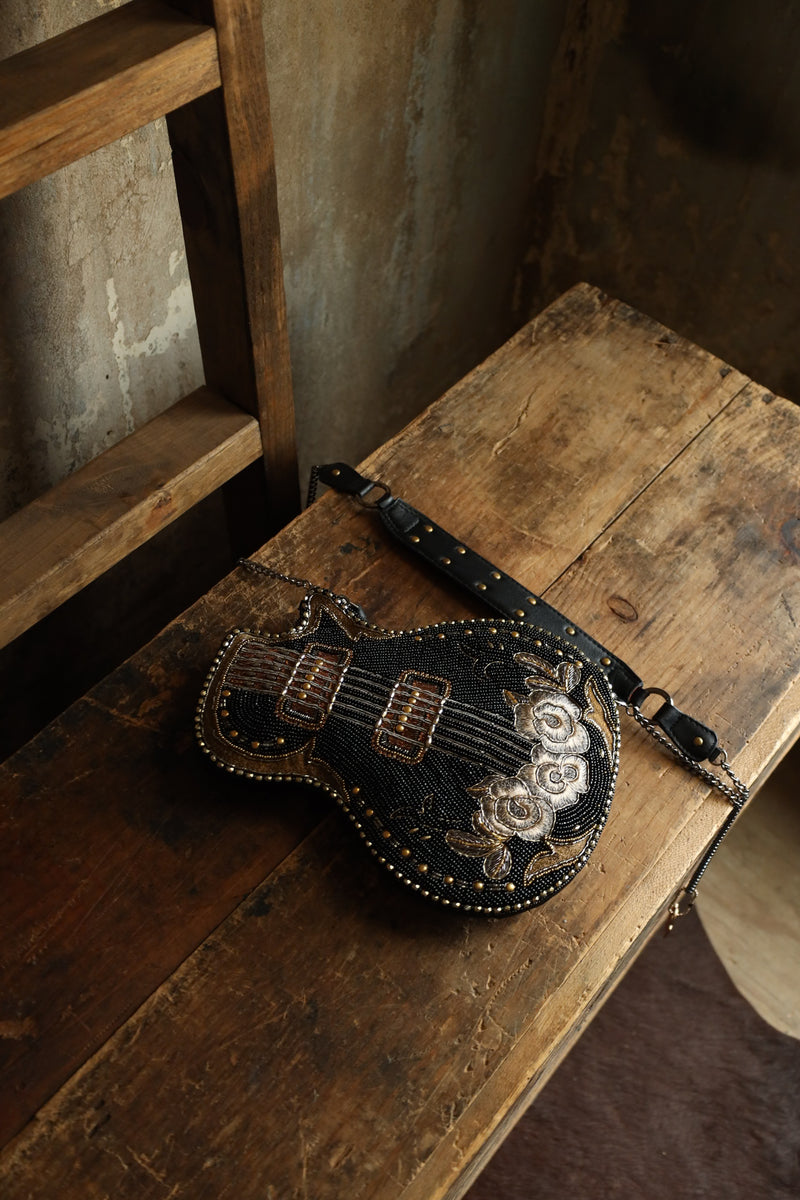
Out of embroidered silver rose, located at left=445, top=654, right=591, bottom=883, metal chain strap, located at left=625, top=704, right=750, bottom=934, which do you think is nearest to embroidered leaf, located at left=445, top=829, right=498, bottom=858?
embroidered silver rose, located at left=445, top=654, right=591, bottom=883

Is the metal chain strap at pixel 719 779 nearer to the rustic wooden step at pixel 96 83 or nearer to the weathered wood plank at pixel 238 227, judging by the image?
the weathered wood plank at pixel 238 227

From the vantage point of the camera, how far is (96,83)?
87 cm

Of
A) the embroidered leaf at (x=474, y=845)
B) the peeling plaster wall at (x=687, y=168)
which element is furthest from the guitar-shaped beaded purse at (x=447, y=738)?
the peeling plaster wall at (x=687, y=168)

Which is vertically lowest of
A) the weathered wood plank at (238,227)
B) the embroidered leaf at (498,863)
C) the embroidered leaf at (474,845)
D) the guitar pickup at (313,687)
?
the embroidered leaf at (498,863)

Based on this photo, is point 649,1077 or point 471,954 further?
point 649,1077

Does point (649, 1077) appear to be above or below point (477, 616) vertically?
below

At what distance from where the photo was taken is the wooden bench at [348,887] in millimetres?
875

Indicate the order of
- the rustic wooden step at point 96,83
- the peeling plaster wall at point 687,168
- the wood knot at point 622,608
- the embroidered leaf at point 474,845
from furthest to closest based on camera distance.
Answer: the peeling plaster wall at point 687,168
the wood knot at point 622,608
the embroidered leaf at point 474,845
the rustic wooden step at point 96,83

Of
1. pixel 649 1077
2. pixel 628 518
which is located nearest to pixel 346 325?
pixel 628 518

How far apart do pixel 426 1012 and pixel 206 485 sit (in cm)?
66

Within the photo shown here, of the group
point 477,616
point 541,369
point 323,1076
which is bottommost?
point 323,1076

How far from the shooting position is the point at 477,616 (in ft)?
3.86

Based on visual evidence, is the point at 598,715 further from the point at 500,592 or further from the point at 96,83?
the point at 96,83

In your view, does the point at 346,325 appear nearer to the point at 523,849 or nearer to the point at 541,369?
the point at 541,369
